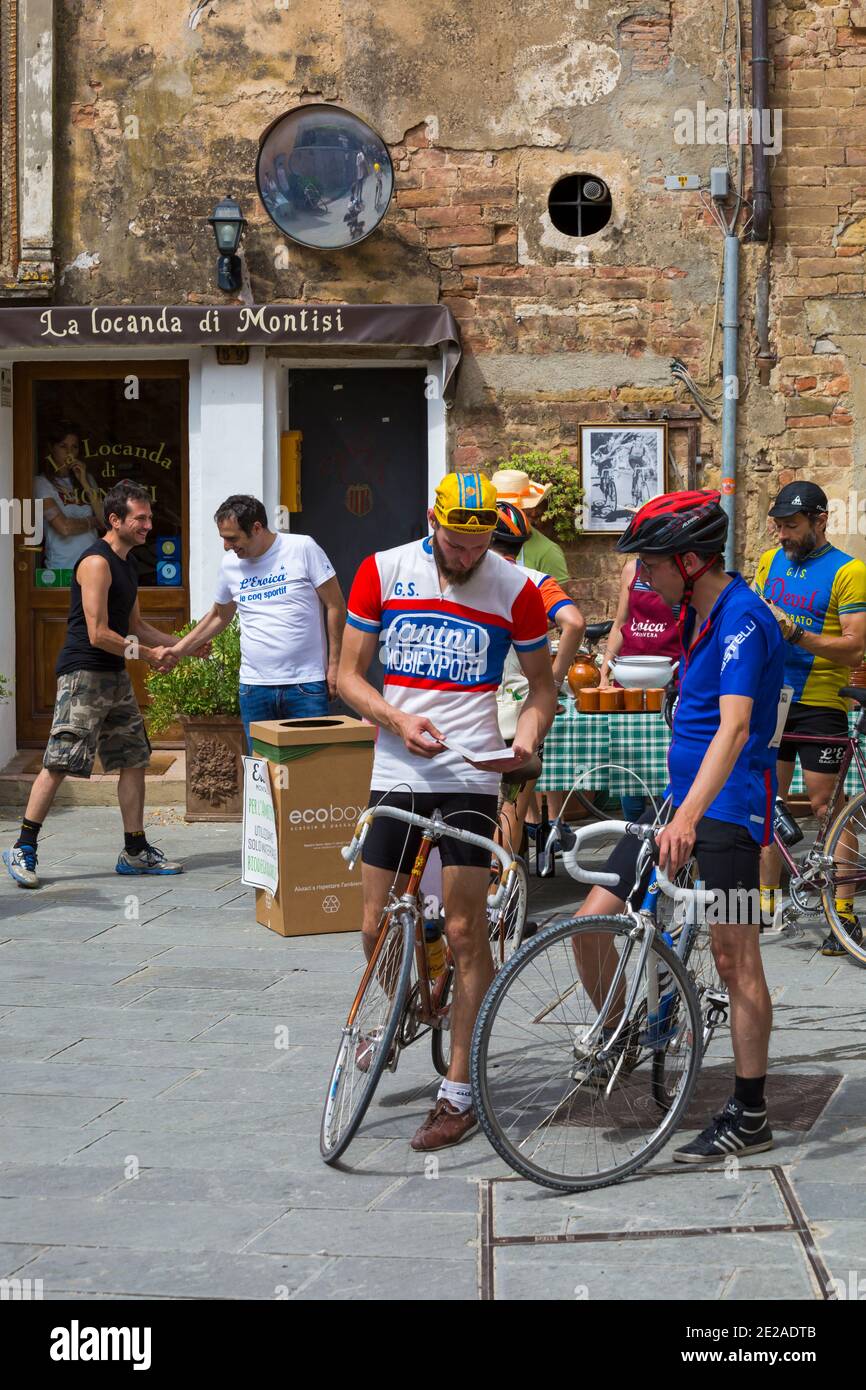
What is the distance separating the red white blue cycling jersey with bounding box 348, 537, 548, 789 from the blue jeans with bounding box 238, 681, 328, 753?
3279mm

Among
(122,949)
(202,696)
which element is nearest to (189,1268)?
(122,949)

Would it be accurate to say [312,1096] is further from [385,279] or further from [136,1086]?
[385,279]


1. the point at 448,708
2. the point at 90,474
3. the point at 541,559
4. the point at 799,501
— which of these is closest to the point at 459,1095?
the point at 448,708

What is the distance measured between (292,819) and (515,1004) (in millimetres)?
3214

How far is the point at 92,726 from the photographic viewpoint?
8852mm

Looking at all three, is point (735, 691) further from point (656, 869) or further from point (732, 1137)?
point (732, 1137)

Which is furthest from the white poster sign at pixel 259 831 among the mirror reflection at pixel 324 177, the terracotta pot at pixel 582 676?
the mirror reflection at pixel 324 177

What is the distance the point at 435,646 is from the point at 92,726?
416 cm

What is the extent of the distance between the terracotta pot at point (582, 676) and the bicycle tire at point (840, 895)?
5.27 feet

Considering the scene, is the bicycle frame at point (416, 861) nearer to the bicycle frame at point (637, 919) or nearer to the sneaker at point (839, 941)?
the bicycle frame at point (637, 919)

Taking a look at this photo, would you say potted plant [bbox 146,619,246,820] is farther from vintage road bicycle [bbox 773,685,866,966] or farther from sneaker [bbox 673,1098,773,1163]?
sneaker [bbox 673,1098,773,1163]

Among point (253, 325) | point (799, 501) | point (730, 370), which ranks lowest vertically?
point (799, 501)

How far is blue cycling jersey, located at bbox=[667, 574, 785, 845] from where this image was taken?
4.65 metres

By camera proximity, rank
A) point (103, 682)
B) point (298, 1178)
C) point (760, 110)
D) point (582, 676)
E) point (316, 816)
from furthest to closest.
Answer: point (760, 110), point (103, 682), point (582, 676), point (316, 816), point (298, 1178)
